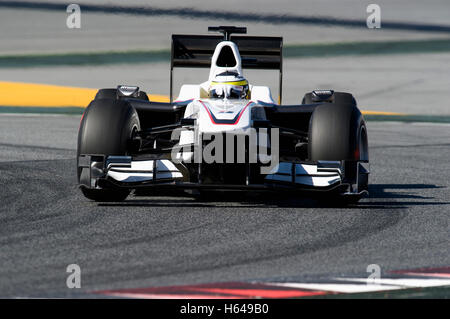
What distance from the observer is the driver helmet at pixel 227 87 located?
33.4 feet

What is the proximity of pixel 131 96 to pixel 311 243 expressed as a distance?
4174mm

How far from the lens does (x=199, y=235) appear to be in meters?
7.80

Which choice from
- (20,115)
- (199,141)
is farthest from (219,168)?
(20,115)

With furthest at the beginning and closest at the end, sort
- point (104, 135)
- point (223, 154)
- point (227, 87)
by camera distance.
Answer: point (227, 87) < point (104, 135) < point (223, 154)

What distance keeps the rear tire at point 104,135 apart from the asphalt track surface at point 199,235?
16 cm

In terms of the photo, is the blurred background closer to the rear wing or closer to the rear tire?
the rear wing

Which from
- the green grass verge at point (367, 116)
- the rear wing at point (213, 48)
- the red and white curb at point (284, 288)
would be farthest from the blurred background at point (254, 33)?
the red and white curb at point (284, 288)

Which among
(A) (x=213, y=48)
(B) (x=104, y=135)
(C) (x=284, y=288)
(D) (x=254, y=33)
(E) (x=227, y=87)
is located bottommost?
(C) (x=284, y=288)

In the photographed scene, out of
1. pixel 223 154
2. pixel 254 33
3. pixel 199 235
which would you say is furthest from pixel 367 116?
pixel 199 235

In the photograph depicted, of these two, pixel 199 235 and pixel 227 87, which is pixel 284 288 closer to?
pixel 199 235

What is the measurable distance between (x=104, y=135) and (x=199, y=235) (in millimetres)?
1974

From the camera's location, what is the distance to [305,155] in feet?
33.3

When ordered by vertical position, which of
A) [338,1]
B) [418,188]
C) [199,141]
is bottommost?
[418,188]

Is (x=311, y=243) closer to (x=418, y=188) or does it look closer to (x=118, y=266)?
(x=118, y=266)
